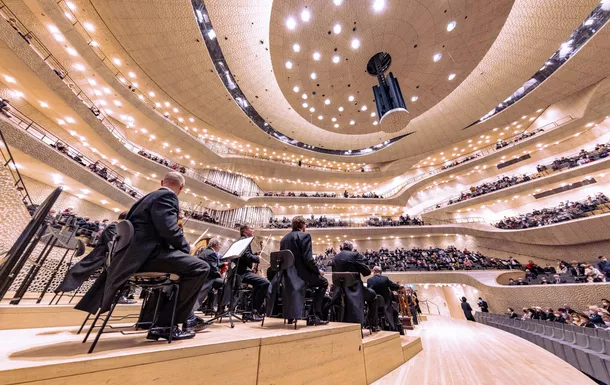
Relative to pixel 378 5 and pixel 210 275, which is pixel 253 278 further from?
pixel 378 5

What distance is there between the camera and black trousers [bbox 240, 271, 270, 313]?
3.14 m

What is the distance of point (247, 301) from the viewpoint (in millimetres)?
4059

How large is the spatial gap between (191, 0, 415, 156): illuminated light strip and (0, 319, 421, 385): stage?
41.6ft

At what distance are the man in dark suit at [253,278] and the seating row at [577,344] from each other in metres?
5.29

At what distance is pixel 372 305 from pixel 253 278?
1776mm

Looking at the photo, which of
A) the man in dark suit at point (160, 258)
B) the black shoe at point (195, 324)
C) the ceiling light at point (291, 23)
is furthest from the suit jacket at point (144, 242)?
the ceiling light at point (291, 23)

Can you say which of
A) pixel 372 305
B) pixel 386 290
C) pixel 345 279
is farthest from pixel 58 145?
pixel 386 290

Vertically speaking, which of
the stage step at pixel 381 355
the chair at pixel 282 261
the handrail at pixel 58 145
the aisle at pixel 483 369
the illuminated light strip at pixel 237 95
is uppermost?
the illuminated light strip at pixel 237 95

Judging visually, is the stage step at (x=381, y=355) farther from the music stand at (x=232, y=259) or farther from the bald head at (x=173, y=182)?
the bald head at (x=173, y=182)

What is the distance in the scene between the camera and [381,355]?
247cm

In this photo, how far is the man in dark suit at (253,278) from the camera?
3.00 meters

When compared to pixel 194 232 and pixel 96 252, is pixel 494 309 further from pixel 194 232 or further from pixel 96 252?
pixel 194 232

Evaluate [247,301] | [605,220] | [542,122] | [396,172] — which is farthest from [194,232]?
[542,122]

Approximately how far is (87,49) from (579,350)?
60.0 ft
